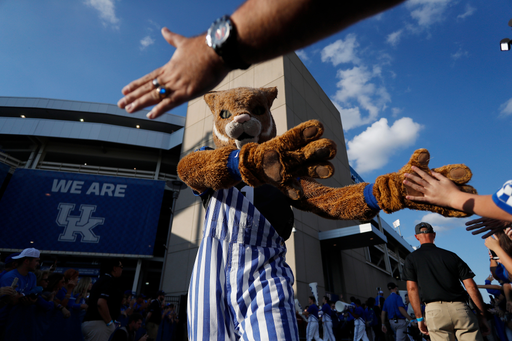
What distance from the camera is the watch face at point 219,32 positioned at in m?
0.96

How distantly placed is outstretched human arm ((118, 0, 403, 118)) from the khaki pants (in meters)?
3.05

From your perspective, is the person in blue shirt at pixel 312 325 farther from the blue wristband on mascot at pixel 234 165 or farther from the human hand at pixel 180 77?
the human hand at pixel 180 77

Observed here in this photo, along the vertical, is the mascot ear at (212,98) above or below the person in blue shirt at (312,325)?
above

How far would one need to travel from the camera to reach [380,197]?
1.36m

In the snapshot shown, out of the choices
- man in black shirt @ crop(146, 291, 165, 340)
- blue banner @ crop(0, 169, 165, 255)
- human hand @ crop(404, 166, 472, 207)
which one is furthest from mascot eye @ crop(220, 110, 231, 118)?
blue banner @ crop(0, 169, 165, 255)

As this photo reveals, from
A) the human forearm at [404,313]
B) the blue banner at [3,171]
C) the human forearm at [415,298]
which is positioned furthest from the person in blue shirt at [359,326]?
the blue banner at [3,171]

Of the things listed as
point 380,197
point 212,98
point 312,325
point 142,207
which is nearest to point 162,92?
point 380,197

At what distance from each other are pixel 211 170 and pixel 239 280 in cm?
60

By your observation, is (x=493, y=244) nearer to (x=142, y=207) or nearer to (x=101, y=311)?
(x=101, y=311)

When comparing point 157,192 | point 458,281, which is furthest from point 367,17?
point 157,192

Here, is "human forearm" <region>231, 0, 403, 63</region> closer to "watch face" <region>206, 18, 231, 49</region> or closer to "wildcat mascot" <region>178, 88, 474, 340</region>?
"watch face" <region>206, 18, 231, 49</region>

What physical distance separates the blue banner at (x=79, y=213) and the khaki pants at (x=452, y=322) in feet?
43.9

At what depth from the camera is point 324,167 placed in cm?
122

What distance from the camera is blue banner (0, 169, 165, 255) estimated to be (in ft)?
44.6
